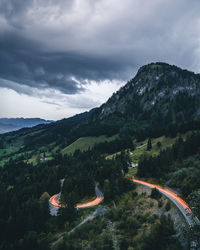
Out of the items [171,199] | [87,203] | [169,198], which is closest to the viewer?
[171,199]

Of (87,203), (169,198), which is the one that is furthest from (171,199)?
(87,203)

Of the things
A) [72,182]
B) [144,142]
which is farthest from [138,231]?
[144,142]

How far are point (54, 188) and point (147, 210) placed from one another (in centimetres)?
5870

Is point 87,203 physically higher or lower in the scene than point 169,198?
lower

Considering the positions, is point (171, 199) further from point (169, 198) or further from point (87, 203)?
point (87, 203)

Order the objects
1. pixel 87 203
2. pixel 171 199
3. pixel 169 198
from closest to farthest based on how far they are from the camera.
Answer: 1. pixel 171 199
2. pixel 169 198
3. pixel 87 203

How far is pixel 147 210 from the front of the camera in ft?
158

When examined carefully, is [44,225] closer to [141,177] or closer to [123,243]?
[123,243]

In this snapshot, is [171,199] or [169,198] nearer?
[171,199]

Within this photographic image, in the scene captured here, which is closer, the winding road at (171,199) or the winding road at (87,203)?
the winding road at (171,199)

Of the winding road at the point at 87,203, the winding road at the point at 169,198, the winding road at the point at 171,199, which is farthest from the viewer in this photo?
the winding road at the point at 87,203

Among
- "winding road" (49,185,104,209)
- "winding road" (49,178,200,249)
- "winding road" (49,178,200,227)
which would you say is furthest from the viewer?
"winding road" (49,185,104,209)

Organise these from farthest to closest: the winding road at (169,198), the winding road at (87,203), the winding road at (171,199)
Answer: the winding road at (87,203) → the winding road at (171,199) → the winding road at (169,198)

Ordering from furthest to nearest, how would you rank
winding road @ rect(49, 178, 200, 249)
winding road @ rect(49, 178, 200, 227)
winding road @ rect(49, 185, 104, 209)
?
1. winding road @ rect(49, 185, 104, 209)
2. winding road @ rect(49, 178, 200, 227)
3. winding road @ rect(49, 178, 200, 249)
